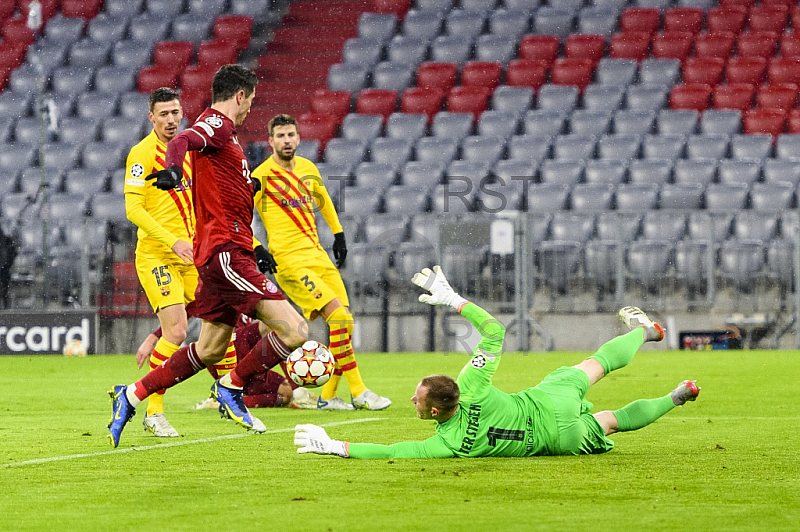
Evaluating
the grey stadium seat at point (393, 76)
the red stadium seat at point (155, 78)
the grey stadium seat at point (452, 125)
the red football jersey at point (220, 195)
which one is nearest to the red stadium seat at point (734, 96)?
the grey stadium seat at point (452, 125)

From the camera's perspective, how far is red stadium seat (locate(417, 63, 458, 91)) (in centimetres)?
2084

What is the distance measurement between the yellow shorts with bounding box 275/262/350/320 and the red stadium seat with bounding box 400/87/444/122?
11.1m

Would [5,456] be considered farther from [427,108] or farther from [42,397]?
[427,108]

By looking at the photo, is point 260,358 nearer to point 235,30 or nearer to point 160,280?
point 160,280

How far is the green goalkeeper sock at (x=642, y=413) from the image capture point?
6301mm

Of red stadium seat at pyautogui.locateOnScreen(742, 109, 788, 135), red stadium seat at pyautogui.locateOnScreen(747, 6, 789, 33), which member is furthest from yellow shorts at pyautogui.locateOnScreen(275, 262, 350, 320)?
red stadium seat at pyautogui.locateOnScreen(747, 6, 789, 33)

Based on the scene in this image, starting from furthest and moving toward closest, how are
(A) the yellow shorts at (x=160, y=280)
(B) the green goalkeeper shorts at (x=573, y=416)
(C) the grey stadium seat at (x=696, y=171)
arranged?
(C) the grey stadium seat at (x=696, y=171) → (A) the yellow shorts at (x=160, y=280) → (B) the green goalkeeper shorts at (x=573, y=416)

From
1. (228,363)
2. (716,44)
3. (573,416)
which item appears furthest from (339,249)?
(716,44)

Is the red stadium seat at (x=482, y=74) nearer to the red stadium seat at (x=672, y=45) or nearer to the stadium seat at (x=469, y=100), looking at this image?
the stadium seat at (x=469, y=100)

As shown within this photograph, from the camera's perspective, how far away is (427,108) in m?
20.3

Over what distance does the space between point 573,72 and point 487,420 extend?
→ 15.0 meters

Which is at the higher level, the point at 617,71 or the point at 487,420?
the point at 617,71

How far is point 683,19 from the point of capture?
67.5 ft

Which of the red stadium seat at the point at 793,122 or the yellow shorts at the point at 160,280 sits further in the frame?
the red stadium seat at the point at 793,122
